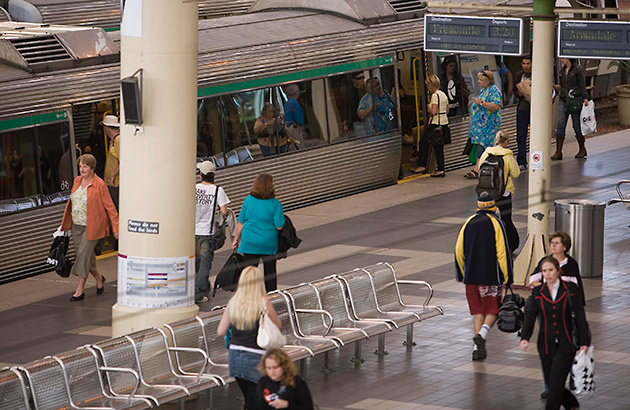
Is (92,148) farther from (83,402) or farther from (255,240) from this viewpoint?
(83,402)

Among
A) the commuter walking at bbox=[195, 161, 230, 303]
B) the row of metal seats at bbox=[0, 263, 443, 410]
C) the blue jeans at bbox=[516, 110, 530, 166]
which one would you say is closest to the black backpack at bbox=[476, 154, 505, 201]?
the row of metal seats at bbox=[0, 263, 443, 410]

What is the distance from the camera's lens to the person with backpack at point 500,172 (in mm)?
14875

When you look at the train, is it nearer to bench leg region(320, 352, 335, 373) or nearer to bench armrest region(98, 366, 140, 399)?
bench leg region(320, 352, 335, 373)

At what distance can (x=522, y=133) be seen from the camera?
22.5 m

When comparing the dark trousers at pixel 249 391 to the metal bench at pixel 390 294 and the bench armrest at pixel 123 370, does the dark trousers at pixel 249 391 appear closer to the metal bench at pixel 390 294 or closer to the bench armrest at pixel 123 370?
the bench armrest at pixel 123 370

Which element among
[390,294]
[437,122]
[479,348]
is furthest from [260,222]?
[437,122]

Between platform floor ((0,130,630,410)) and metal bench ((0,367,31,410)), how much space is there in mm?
1834

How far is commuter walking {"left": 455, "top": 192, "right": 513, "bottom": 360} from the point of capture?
11227 mm

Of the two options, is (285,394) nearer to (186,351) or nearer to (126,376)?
(126,376)

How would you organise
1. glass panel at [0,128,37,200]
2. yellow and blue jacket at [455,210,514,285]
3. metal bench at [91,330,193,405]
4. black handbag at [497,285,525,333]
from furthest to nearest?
1. glass panel at [0,128,37,200]
2. yellow and blue jacket at [455,210,514,285]
3. black handbag at [497,285,525,333]
4. metal bench at [91,330,193,405]

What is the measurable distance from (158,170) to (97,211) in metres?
4.09

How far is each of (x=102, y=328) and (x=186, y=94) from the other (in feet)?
11.9

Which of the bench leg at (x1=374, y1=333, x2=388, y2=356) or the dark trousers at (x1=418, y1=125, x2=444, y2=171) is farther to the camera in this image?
the dark trousers at (x1=418, y1=125, x2=444, y2=171)

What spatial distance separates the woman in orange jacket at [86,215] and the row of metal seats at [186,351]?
10.3 ft
